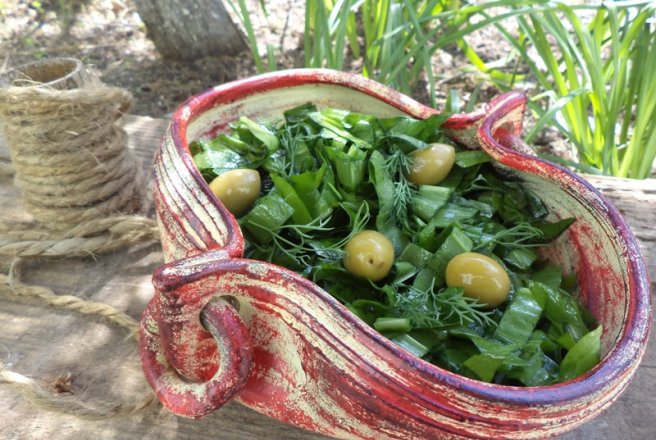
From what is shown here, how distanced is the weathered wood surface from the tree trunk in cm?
118

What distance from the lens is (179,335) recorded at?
76 centimetres

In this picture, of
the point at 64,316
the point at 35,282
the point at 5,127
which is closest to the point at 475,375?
the point at 64,316

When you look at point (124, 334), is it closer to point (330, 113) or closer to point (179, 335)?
point (179, 335)

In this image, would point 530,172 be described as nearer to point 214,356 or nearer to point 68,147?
point 214,356

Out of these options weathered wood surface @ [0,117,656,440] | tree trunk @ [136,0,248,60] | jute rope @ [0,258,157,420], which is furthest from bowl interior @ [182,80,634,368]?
tree trunk @ [136,0,248,60]

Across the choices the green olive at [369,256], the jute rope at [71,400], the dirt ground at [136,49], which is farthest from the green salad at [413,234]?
the dirt ground at [136,49]

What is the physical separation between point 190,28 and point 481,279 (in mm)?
1870

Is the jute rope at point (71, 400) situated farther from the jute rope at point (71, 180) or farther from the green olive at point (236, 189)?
the green olive at point (236, 189)

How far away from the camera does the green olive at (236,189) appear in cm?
95

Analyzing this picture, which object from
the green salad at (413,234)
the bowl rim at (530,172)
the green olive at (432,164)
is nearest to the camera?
the bowl rim at (530,172)

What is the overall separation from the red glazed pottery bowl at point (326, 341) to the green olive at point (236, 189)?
0.08 metres

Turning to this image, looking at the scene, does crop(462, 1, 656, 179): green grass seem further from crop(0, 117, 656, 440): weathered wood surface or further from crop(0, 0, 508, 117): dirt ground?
crop(0, 0, 508, 117): dirt ground

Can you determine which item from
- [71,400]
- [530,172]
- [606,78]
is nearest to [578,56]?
[606,78]

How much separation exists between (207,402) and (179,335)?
9 cm
